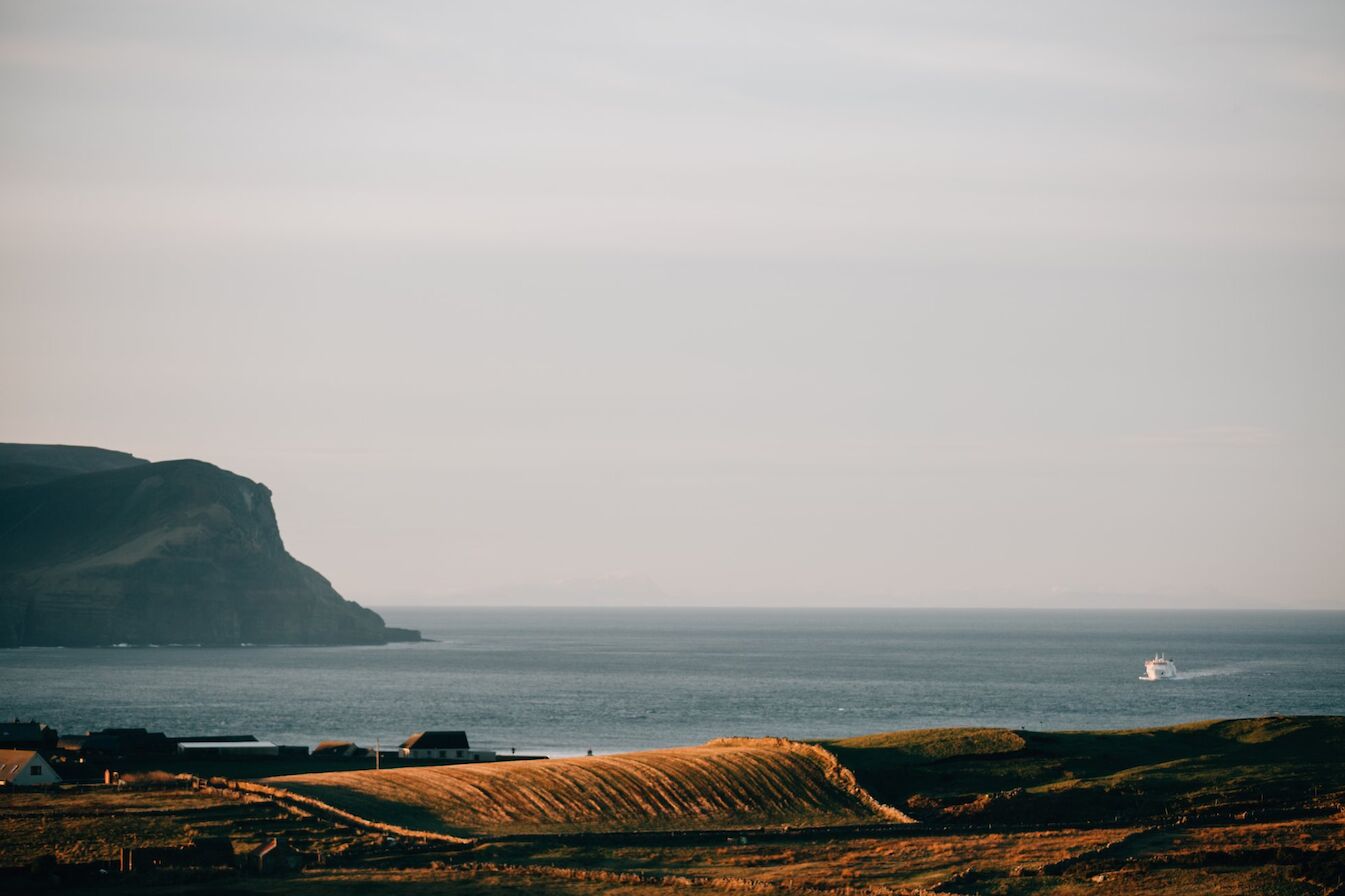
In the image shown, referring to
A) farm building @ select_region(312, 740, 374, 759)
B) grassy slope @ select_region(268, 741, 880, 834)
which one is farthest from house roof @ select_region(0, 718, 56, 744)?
grassy slope @ select_region(268, 741, 880, 834)

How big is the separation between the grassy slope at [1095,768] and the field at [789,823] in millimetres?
300

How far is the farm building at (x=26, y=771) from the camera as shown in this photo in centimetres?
10525

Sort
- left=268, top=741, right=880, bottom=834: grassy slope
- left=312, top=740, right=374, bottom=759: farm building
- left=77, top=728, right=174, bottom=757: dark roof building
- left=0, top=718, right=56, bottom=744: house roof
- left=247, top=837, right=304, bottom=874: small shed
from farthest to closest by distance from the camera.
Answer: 1. left=0, top=718, right=56, bottom=744: house roof
2. left=312, top=740, right=374, bottom=759: farm building
3. left=77, top=728, right=174, bottom=757: dark roof building
4. left=268, top=741, right=880, bottom=834: grassy slope
5. left=247, top=837, right=304, bottom=874: small shed

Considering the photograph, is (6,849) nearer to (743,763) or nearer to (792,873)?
(792,873)

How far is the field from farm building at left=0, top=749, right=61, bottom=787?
302 inches

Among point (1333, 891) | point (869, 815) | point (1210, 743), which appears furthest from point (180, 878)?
point (1210, 743)

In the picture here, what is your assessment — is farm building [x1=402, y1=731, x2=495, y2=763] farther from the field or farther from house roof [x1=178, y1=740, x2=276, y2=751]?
the field

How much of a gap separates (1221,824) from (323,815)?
1809 inches

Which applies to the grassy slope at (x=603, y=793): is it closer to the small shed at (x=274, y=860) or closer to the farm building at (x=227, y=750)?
the small shed at (x=274, y=860)

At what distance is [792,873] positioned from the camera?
254 feet

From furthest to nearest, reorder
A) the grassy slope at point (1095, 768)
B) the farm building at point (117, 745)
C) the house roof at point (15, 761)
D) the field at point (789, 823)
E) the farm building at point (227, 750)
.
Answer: the farm building at point (227, 750)
the farm building at point (117, 745)
the house roof at point (15, 761)
the grassy slope at point (1095, 768)
the field at point (789, 823)

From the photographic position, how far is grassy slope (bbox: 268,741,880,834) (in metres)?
92.1

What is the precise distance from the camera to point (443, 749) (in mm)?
131250

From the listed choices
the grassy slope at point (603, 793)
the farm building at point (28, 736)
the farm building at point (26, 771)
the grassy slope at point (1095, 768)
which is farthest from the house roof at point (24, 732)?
the grassy slope at point (1095, 768)
